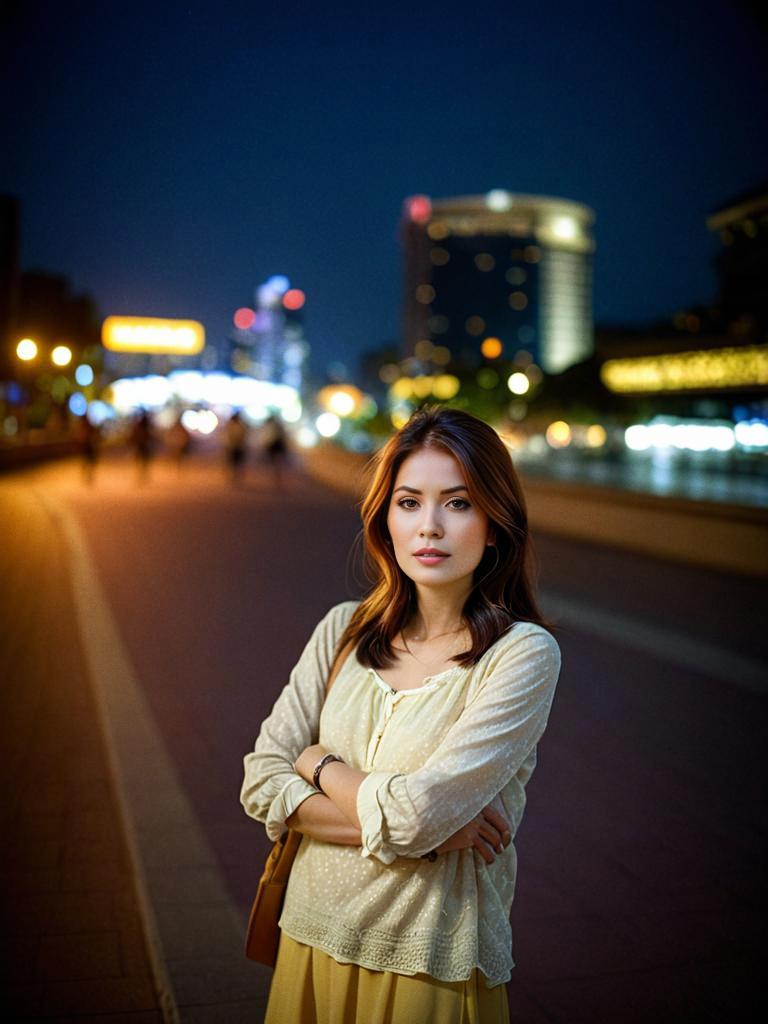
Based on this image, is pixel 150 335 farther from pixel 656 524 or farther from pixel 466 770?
pixel 466 770

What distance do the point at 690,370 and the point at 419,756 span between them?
225ft

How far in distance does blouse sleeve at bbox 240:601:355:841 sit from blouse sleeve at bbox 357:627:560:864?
0.75ft

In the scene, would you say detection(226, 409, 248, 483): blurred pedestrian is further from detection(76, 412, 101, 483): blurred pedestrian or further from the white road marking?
the white road marking

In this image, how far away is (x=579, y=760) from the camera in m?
6.09

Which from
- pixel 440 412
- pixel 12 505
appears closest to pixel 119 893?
pixel 440 412

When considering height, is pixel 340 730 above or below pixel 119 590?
above

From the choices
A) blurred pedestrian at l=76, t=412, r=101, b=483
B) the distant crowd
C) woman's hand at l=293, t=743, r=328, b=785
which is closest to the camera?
woman's hand at l=293, t=743, r=328, b=785

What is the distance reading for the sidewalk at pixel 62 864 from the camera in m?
3.59

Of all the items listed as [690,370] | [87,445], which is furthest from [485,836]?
[690,370]

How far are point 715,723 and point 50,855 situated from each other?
4062 millimetres

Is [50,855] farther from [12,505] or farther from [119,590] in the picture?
[12,505]

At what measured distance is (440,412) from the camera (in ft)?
7.28

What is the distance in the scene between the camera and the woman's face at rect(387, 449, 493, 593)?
2.17m

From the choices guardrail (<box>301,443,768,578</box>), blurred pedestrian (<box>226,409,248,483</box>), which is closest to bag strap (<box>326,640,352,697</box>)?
guardrail (<box>301,443,768,578</box>)
